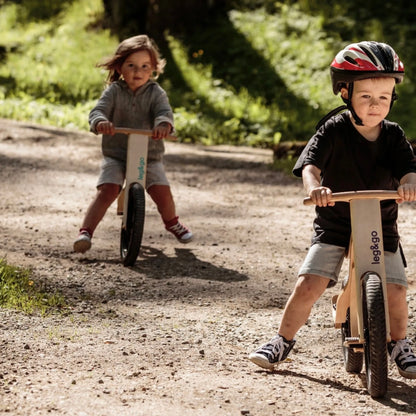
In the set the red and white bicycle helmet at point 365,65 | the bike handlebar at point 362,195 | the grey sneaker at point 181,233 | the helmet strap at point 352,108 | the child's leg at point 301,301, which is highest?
the red and white bicycle helmet at point 365,65

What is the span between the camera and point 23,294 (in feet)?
16.7

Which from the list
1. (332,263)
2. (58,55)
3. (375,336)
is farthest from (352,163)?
(58,55)

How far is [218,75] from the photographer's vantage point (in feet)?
49.3

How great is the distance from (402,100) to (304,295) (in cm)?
1045

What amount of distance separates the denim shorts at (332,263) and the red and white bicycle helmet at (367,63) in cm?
78

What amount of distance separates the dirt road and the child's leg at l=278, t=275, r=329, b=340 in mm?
228

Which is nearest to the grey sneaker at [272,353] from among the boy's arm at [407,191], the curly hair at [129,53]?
the boy's arm at [407,191]

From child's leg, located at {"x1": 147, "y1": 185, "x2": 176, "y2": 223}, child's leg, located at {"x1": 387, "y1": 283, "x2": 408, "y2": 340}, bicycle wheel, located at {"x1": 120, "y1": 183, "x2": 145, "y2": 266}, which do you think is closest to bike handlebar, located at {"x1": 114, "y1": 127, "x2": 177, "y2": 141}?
bicycle wheel, located at {"x1": 120, "y1": 183, "x2": 145, "y2": 266}

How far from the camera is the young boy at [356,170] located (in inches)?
148

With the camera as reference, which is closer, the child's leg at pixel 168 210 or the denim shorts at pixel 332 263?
the denim shorts at pixel 332 263

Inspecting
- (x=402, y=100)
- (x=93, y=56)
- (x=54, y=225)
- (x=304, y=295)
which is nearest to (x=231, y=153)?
(x=402, y=100)

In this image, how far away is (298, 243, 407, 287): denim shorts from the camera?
378 centimetres

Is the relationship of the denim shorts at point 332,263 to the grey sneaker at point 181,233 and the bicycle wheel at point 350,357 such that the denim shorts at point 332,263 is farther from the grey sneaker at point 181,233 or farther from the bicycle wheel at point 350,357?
the grey sneaker at point 181,233

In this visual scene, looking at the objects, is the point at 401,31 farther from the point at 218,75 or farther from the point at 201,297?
the point at 201,297
